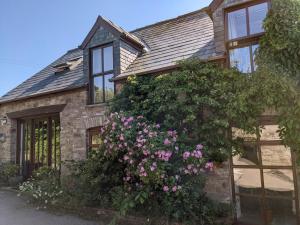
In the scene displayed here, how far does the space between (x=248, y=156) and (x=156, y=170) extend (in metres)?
2.42

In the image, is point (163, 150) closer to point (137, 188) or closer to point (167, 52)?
point (137, 188)

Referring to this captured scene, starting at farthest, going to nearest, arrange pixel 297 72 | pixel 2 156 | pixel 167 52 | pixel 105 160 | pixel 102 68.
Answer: pixel 2 156 < pixel 102 68 < pixel 167 52 < pixel 105 160 < pixel 297 72

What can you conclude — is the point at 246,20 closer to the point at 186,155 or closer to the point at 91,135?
the point at 186,155

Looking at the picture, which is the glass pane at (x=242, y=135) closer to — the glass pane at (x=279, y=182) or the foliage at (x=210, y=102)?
the foliage at (x=210, y=102)

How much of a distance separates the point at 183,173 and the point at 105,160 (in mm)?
2381

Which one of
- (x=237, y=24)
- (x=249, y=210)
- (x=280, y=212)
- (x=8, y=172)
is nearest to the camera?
(x=280, y=212)

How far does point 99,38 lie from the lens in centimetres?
941

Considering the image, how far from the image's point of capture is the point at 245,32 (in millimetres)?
6676

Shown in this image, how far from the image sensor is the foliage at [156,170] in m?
5.66

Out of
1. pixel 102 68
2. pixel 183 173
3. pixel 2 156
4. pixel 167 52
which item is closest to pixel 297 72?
pixel 183 173

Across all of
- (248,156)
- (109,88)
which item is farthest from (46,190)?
(248,156)

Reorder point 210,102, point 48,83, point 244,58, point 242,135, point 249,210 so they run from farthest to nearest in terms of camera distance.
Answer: point 48,83, point 244,58, point 242,135, point 249,210, point 210,102

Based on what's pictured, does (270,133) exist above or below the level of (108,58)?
below

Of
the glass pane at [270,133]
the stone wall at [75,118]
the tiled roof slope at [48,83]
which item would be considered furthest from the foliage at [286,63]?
the tiled roof slope at [48,83]
